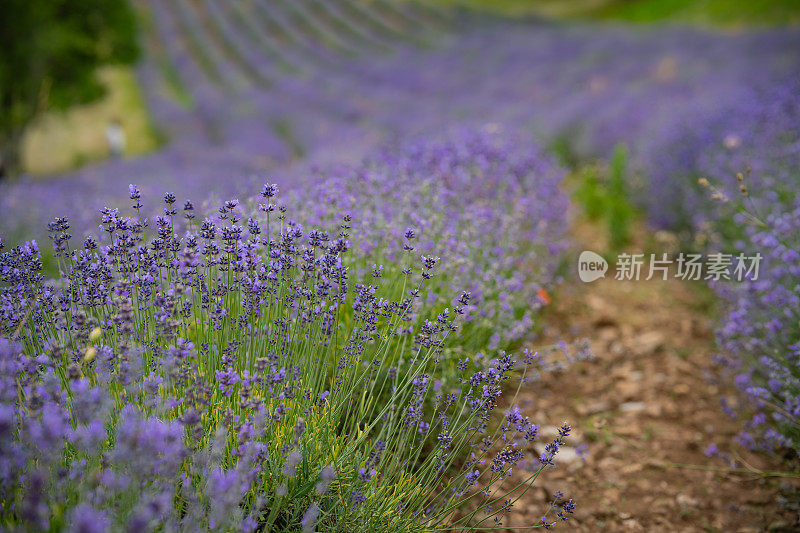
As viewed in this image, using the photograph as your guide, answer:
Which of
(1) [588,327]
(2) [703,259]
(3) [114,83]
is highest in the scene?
(3) [114,83]

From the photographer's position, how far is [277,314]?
1.68 m

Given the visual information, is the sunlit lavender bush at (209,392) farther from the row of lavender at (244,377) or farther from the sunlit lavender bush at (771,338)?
the sunlit lavender bush at (771,338)

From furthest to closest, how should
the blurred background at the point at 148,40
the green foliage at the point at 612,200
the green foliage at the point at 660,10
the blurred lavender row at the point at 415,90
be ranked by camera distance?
the green foliage at the point at 660,10 < the blurred background at the point at 148,40 < the blurred lavender row at the point at 415,90 < the green foliage at the point at 612,200

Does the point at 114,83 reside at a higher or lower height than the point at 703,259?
higher

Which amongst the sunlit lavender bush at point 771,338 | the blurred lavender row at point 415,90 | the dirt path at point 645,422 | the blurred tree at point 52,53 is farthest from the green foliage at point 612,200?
the blurred tree at point 52,53

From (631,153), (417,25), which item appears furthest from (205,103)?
(631,153)

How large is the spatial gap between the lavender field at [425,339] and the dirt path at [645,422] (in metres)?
0.01

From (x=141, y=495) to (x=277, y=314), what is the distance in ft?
2.30

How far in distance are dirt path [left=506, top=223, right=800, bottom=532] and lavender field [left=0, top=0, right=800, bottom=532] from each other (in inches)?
0.5

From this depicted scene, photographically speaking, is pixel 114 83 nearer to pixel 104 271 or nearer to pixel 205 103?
pixel 205 103

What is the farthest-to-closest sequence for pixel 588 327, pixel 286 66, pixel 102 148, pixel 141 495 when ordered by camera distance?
pixel 286 66 → pixel 102 148 → pixel 588 327 → pixel 141 495

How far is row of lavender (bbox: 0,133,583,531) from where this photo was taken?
1033 millimetres

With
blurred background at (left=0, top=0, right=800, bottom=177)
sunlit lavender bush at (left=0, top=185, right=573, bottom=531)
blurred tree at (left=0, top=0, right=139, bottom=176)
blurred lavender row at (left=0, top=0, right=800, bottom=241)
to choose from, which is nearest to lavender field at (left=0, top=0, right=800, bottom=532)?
sunlit lavender bush at (left=0, top=185, right=573, bottom=531)

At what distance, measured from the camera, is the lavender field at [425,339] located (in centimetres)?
121
